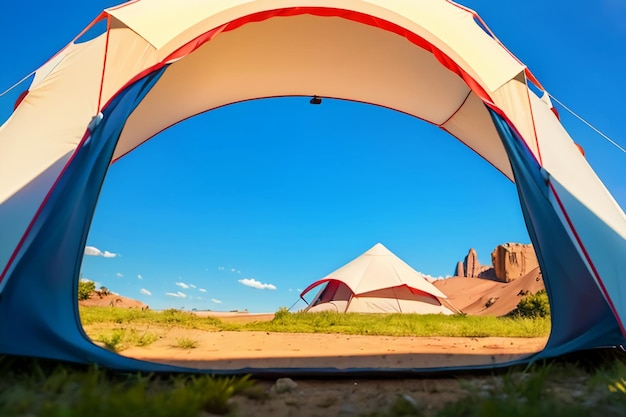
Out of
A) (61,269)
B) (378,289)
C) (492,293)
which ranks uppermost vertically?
(492,293)

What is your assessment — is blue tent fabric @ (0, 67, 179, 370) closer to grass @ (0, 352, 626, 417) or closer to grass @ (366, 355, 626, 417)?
grass @ (0, 352, 626, 417)

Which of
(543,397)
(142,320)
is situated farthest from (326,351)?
(142,320)

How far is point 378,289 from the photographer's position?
11297 millimetres

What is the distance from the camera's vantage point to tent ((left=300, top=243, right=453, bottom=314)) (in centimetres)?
1118

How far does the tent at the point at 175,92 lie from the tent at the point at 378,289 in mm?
6860

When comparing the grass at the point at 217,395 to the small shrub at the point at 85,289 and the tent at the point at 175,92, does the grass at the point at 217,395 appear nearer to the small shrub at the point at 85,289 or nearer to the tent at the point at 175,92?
the tent at the point at 175,92

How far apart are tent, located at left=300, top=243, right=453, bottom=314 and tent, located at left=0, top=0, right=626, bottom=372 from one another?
6860 mm

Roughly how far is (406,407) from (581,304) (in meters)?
2.05

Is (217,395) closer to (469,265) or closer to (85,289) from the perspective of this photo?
(85,289)

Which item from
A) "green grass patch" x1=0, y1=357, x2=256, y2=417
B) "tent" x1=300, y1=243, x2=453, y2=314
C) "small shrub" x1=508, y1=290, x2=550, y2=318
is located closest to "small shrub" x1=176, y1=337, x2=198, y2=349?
"green grass patch" x1=0, y1=357, x2=256, y2=417

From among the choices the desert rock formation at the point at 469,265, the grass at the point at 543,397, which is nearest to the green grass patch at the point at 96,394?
the grass at the point at 543,397

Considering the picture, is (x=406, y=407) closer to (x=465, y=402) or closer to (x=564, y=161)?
(x=465, y=402)

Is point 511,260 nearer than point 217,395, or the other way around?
point 217,395

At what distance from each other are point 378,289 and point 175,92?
746 cm
